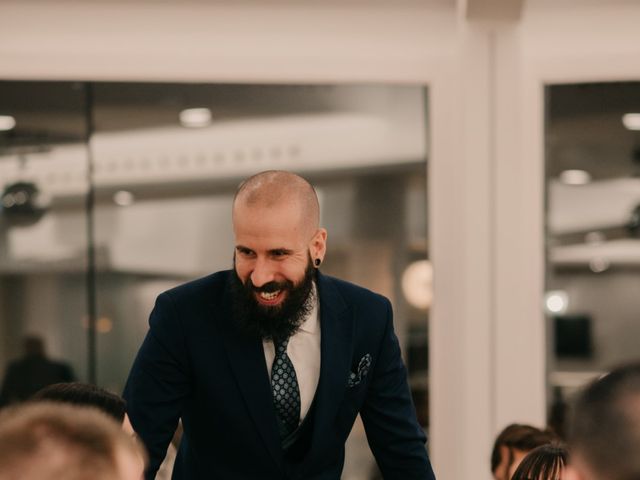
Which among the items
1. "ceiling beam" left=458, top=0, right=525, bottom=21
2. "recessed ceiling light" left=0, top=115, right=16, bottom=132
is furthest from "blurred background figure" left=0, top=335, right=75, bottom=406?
"ceiling beam" left=458, top=0, right=525, bottom=21

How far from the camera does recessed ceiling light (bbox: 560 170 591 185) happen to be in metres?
6.43

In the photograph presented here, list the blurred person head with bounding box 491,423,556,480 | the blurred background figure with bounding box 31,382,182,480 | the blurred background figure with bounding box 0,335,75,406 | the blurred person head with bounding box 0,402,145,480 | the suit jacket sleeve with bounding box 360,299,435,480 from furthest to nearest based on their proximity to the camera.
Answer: the blurred background figure with bounding box 0,335,75,406
the blurred person head with bounding box 491,423,556,480
the suit jacket sleeve with bounding box 360,299,435,480
the blurred background figure with bounding box 31,382,182,480
the blurred person head with bounding box 0,402,145,480

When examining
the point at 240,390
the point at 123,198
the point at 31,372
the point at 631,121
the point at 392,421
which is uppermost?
the point at 631,121

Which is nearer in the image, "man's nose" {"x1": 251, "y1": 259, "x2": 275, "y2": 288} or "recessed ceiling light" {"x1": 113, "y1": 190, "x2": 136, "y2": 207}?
"man's nose" {"x1": 251, "y1": 259, "x2": 275, "y2": 288}

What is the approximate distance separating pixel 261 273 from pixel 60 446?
1.31 meters

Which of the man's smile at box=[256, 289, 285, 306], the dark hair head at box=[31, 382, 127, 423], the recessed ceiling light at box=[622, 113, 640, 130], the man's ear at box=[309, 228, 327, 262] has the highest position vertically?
the recessed ceiling light at box=[622, 113, 640, 130]

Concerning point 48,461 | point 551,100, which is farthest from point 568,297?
point 48,461

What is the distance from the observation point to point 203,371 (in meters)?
2.54

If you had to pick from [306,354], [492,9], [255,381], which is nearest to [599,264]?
[492,9]

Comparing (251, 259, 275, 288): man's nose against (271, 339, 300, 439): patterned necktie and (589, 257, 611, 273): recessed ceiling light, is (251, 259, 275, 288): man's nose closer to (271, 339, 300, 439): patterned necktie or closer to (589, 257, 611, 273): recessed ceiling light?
(271, 339, 300, 439): patterned necktie

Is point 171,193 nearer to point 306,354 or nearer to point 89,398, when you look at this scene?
point 306,354

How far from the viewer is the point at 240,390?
2.53 metres

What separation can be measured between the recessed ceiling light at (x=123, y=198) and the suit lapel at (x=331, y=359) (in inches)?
158

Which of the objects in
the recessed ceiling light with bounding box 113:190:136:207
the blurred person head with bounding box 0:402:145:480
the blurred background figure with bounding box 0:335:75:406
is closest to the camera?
the blurred person head with bounding box 0:402:145:480
